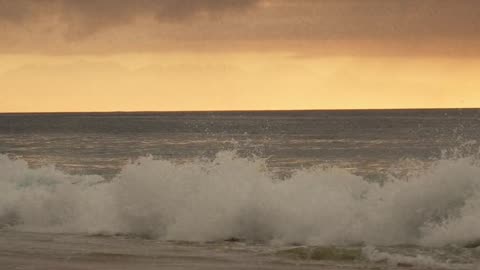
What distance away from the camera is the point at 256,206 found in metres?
17.3

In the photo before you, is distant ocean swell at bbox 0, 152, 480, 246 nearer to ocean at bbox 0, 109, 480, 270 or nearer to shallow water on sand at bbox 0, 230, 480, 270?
ocean at bbox 0, 109, 480, 270

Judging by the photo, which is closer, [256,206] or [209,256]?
[209,256]

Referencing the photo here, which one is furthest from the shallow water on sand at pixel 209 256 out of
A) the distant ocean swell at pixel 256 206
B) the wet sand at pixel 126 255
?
the distant ocean swell at pixel 256 206

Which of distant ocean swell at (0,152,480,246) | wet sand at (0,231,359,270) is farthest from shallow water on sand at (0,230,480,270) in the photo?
distant ocean swell at (0,152,480,246)

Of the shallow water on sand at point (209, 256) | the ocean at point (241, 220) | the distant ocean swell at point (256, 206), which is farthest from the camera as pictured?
the distant ocean swell at point (256, 206)

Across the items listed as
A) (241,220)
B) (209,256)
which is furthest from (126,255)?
(241,220)

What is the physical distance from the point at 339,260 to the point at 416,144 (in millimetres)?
41627

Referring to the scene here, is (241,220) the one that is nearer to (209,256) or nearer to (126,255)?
(209,256)

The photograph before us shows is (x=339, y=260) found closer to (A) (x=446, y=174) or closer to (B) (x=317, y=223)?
(B) (x=317, y=223)

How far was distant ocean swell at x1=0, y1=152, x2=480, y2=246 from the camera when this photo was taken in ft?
52.4

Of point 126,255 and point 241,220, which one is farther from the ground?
point 241,220

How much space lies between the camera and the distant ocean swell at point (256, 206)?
1597 cm

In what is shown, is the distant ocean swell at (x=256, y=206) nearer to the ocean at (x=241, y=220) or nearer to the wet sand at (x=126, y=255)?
the ocean at (x=241, y=220)

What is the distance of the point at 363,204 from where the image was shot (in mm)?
17172
